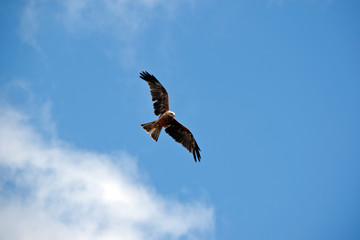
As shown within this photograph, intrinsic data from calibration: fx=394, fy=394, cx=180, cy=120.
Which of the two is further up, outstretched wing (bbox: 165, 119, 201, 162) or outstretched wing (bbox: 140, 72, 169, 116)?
outstretched wing (bbox: 140, 72, 169, 116)

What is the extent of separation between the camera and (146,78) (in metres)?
15.9

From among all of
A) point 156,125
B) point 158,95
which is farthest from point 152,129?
point 158,95

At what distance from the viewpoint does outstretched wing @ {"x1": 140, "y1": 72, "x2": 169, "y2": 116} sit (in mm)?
15828

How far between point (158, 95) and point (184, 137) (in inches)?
83.6

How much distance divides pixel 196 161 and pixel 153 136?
2118mm

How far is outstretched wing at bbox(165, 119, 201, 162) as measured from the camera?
1634cm

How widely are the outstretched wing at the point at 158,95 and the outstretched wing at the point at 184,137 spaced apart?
0.86 metres

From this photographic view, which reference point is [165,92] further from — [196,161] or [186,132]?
[196,161]

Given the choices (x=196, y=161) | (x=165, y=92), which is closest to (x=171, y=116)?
(x=165, y=92)

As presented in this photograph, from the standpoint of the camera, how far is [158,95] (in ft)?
52.1

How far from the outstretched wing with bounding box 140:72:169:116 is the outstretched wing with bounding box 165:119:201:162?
0.86 metres

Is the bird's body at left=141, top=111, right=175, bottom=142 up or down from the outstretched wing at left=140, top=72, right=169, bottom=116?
down

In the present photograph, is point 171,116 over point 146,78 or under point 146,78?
under

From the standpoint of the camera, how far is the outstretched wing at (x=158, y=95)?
1583 centimetres
